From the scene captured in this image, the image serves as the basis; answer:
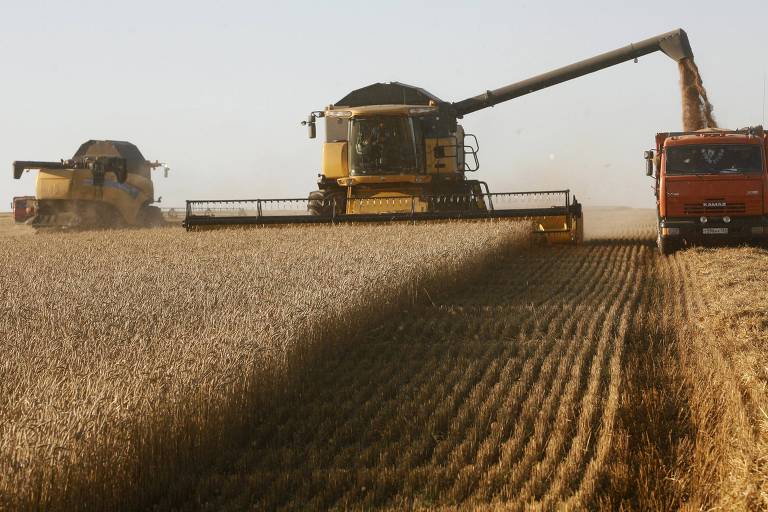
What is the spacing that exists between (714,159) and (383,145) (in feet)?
20.7

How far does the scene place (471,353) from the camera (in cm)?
848

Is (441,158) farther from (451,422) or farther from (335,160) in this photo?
(451,422)

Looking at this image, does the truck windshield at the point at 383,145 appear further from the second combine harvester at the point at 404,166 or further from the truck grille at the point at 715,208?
the truck grille at the point at 715,208

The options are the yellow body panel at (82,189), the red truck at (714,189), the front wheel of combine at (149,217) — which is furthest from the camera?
the front wheel of combine at (149,217)

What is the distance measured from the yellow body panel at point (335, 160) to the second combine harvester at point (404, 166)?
20 mm

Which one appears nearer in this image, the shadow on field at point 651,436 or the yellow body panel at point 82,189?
the shadow on field at point 651,436

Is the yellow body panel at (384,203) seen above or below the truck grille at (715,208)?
above

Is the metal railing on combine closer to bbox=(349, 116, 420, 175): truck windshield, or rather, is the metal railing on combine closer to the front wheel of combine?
bbox=(349, 116, 420, 175): truck windshield

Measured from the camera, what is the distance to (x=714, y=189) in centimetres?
1669

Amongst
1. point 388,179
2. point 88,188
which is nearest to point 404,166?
point 388,179

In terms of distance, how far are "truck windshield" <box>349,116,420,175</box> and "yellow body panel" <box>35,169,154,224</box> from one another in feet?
34.3

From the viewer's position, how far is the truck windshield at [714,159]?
54.9 ft

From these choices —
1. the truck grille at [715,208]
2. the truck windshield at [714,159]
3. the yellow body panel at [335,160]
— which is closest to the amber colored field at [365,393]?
the truck grille at [715,208]

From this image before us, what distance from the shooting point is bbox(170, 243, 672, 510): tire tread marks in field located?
5094 millimetres
